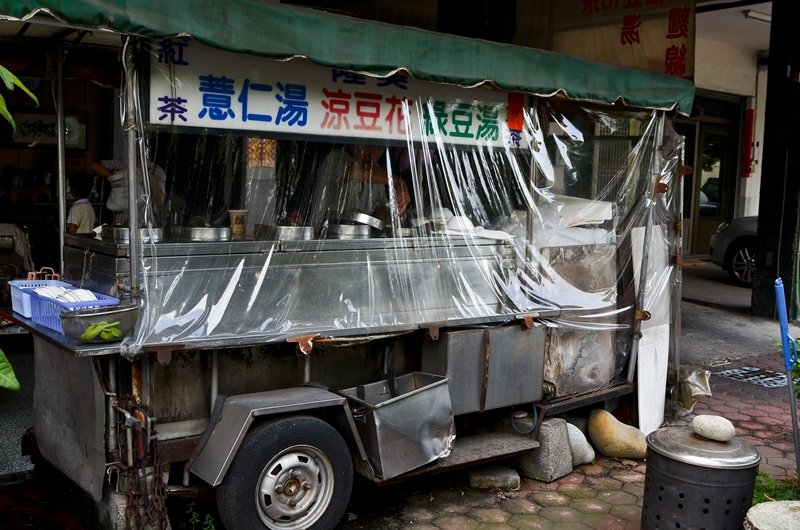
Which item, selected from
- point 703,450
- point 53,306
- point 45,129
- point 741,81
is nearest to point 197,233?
point 53,306

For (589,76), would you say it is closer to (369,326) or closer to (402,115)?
(402,115)

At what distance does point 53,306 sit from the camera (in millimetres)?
4145

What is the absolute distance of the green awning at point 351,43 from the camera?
360 cm

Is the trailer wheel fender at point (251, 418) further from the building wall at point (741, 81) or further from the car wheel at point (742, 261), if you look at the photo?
the building wall at point (741, 81)

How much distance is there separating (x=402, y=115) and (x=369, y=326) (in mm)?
1351

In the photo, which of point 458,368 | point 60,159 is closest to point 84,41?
point 60,159

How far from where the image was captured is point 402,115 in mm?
4992

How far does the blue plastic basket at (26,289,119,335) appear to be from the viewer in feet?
13.1

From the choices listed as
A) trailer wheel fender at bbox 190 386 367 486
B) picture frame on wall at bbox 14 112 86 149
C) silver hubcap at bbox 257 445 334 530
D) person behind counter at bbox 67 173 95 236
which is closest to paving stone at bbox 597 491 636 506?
trailer wheel fender at bbox 190 386 367 486

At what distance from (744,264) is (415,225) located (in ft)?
34.8

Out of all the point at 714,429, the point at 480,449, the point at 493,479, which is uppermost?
the point at 714,429

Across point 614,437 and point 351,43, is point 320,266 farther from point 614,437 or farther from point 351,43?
point 614,437

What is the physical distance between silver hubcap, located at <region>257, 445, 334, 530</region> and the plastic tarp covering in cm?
65

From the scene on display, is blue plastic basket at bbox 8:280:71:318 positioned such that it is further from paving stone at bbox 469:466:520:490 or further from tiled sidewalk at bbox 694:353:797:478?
tiled sidewalk at bbox 694:353:797:478
